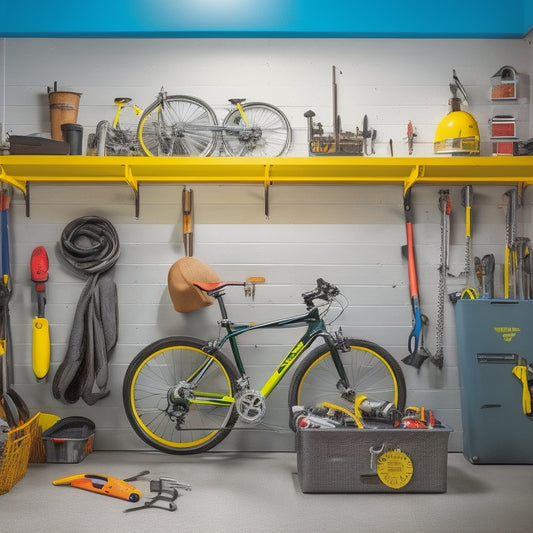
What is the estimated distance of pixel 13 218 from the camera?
428 centimetres

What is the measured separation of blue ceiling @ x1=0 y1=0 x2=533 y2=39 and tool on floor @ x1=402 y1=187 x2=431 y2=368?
1116mm

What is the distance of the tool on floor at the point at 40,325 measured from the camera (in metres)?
4.13

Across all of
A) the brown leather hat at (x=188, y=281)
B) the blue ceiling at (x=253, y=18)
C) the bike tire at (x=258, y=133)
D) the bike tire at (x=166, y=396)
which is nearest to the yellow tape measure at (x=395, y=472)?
the bike tire at (x=166, y=396)

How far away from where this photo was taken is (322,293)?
3.93m

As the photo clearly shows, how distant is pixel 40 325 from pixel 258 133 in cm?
186

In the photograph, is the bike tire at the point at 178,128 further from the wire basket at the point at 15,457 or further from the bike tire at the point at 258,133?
the wire basket at the point at 15,457

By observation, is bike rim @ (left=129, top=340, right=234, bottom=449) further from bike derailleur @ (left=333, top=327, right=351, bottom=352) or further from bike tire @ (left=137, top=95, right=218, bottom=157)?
bike tire @ (left=137, top=95, right=218, bottom=157)

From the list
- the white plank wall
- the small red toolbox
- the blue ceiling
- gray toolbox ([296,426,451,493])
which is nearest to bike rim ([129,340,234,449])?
the white plank wall

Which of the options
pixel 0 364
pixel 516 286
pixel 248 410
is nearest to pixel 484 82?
pixel 516 286

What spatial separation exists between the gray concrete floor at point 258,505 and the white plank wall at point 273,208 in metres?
0.57

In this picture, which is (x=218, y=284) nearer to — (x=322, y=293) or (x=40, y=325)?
(x=322, y=293)

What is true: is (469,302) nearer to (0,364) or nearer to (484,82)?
(484,82)

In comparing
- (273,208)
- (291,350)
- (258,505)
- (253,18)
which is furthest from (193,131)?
(258,505)

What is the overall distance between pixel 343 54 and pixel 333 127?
0.52 m
